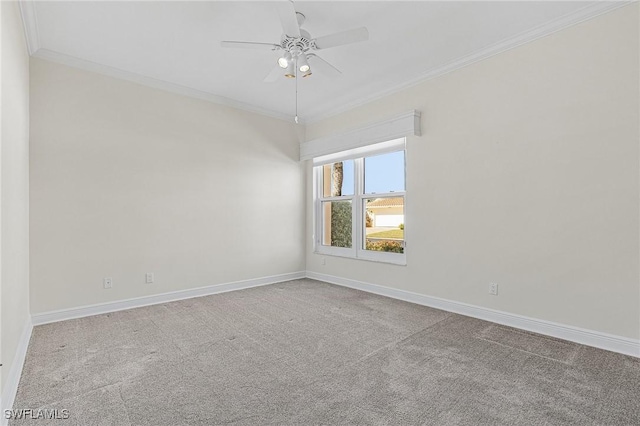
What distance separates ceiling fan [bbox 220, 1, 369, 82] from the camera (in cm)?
234

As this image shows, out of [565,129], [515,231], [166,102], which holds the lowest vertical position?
[515,231]

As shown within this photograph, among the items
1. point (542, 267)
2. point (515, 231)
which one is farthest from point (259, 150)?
point (542, 267)

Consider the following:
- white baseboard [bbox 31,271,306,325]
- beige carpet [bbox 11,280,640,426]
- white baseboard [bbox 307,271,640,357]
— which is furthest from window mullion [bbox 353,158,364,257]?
beige carpet [bbox 11,280,640,426]

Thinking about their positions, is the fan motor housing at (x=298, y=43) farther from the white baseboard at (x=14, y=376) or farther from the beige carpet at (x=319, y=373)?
the white baseboard at (x=14, y=376)

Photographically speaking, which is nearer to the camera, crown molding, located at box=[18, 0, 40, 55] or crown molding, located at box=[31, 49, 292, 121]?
crown molding, located at box=[18, 0, 40, 55]

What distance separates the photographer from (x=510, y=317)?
3.03m

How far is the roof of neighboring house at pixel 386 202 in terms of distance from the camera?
418cm

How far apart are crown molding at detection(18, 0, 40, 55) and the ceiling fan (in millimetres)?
1491

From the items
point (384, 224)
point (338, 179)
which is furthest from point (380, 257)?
point (338, 179)

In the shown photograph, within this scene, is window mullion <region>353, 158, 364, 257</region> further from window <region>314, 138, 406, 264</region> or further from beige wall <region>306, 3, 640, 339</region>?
beige wall <region>306, 3, 640, 339</region>

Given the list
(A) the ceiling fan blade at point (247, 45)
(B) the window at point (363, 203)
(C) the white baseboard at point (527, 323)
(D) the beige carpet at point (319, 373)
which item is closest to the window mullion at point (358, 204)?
(B) the window at point (363, 203)

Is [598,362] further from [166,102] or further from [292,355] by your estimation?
[166,102]

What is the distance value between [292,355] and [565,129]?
9.54ft

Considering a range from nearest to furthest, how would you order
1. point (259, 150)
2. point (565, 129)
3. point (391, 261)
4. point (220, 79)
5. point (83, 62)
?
point (565, 129), point (83, 62), point (220, 79), point (391, 261), point (259, 150)
